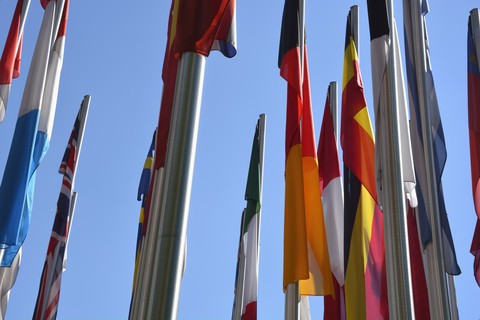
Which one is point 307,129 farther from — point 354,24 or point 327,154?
point 354,24

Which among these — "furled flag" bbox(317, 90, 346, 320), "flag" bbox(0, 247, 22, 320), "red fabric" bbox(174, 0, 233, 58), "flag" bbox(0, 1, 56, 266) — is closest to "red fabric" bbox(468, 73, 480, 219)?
"furled flag" bbox(317, 90, 346, 320)

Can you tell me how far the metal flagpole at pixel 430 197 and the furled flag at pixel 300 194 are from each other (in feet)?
4.53

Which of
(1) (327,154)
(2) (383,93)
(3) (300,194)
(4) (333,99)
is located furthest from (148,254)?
(4) (333,99)

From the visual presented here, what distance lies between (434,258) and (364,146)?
6.00ft

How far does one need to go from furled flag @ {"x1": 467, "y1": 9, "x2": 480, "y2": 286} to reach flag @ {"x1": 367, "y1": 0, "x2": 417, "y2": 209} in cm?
189

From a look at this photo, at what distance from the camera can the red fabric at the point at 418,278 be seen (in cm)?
875

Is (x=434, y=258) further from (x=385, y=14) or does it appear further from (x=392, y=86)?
(x=385, y=14)

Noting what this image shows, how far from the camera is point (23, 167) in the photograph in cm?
916

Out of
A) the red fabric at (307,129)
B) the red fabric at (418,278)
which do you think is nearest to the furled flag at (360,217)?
the red fabric at (307,129)

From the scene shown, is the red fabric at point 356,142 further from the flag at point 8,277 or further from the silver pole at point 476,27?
the flag at point 8,277

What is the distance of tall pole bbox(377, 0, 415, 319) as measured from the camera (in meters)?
6.12

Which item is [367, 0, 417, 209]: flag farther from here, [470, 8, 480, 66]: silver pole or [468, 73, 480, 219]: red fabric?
Result: [470, 8, 480, 66]: silver pole

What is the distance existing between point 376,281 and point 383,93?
7.96 feet

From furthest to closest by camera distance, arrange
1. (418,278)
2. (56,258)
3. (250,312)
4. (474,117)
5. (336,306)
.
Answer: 1. (56,258)
2. (250,312)
3. (474,117)
4. (418,278)
5. (336,306)
